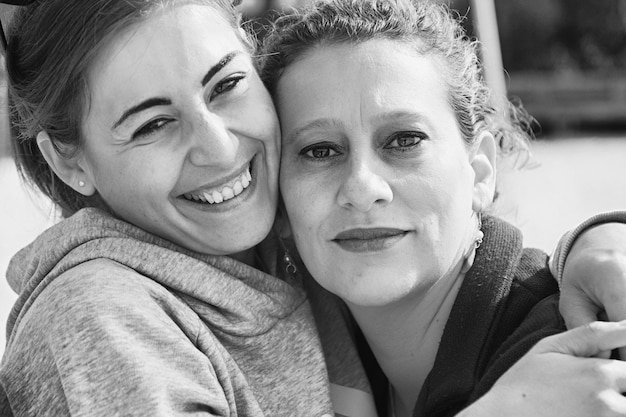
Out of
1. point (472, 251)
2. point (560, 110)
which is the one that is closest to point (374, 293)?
point (472, 251)

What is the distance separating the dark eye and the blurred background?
6.88ft

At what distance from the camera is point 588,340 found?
1.76 meters

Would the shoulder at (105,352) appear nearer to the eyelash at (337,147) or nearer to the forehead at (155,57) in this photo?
the forehead at (155,57)

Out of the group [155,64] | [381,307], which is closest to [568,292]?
[381,307]

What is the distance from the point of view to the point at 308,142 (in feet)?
7.55

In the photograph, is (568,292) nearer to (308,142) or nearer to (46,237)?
(308,142)

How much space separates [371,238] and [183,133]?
1.78 feet

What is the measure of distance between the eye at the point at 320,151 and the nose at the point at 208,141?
0.73ft

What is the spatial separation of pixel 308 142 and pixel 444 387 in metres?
0.72

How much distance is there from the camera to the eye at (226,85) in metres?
2.25

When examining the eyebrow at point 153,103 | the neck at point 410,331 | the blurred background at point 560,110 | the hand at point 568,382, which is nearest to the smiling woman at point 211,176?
the eyebrow at point 153,103

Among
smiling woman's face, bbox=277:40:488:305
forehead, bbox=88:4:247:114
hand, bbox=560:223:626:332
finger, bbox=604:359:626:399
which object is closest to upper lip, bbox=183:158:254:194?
smiling woman's face, bbox=277:40:488:305

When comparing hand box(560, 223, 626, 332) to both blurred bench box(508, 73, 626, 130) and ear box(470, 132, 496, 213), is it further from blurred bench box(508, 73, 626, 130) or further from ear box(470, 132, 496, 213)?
blurred bench box(508, 73, 626, 130)

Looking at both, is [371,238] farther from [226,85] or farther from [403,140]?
[226,85]
